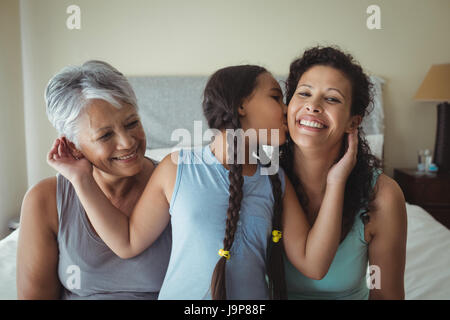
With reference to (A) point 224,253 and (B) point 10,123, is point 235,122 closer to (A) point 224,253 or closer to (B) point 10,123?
(A) point 224,253

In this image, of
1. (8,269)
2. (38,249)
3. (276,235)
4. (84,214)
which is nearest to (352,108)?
(276,235)

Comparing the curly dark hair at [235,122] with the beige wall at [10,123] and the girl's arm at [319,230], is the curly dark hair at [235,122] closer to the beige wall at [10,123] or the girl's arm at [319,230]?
the girl's arm at [319,230]

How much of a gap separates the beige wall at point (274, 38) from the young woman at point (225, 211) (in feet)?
5.66

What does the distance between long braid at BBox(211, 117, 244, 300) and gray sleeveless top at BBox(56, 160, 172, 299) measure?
9.3 inches

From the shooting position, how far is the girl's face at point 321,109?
0.82 m

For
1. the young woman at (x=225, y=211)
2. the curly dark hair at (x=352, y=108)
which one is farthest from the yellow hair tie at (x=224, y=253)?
the curly dark hair at (x=352, y=108)

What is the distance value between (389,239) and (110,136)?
2.47 feet

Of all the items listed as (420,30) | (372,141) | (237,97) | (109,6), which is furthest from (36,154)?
(420,30)

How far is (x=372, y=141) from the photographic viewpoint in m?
2.39

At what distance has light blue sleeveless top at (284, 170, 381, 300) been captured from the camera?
916mm

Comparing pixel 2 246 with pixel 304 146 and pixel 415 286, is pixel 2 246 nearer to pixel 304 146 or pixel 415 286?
pixel 304 146

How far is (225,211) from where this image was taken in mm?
741

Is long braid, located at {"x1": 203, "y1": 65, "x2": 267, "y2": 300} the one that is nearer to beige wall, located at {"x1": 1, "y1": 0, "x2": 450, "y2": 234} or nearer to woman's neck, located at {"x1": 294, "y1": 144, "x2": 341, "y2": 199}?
woman's neck, located at {"x1": 294, "y1": 144, "x2": 341, "y2": 199}
